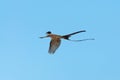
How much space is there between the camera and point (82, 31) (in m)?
38.1

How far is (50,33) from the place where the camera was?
128ft

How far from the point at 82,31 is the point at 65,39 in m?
0.93

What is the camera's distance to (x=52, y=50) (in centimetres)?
3922

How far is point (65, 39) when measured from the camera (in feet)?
127

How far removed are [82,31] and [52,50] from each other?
1832 mm

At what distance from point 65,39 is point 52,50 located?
91 centimetres

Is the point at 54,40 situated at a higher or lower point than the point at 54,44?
higher

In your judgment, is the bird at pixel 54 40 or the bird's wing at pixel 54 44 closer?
the bird at pixel 54 40

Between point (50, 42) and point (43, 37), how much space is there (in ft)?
1.78

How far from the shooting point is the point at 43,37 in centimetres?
3903

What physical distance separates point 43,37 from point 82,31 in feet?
6.13

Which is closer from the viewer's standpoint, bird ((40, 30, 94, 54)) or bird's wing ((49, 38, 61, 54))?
bird ((40, 30, 94, 54))

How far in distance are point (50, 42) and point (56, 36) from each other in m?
0.64
